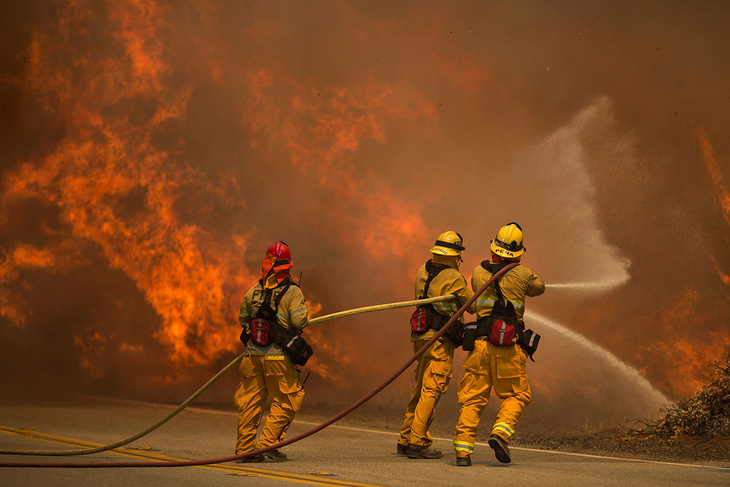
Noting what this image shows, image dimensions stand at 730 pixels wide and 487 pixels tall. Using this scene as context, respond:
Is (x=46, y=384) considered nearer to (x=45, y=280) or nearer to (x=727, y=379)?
(x=45, y=280)

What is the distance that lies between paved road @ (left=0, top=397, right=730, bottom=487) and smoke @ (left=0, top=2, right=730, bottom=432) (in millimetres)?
3966

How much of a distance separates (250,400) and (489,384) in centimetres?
227

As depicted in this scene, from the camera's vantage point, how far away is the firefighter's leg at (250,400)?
9312 mm

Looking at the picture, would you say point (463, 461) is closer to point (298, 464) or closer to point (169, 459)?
point (298, 464)

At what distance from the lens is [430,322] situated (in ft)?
32.7

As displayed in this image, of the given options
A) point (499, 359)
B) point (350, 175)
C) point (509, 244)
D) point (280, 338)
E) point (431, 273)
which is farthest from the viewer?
point (350, 175)

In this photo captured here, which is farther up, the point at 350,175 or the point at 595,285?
the point at 350,175

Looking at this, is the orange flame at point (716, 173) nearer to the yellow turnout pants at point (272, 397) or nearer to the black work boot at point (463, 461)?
the black work boot at point (463, 461)

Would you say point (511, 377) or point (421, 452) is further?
point (421, 452)

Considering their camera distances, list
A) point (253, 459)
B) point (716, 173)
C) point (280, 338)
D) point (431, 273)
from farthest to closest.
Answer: point (716, 173)
point (431, 273)
point (280, 338)
point (253, 459)

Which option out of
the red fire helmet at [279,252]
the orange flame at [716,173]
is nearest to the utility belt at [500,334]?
the red fire helmet at [279,252]

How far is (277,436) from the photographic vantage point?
926 cm

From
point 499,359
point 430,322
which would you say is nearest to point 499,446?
point 499,359

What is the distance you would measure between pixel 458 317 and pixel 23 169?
38.2 ft
